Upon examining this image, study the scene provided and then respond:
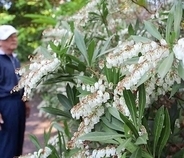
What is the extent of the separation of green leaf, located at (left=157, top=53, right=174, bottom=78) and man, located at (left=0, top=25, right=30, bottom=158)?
7.96 feet

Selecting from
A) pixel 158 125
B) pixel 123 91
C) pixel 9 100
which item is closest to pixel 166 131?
pixel 158 125

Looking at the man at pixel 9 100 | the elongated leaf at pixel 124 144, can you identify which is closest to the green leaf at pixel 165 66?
the elongated leaf at pixel 124 144

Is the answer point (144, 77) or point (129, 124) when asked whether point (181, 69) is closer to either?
point (144, 77)

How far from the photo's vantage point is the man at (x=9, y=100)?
12.7ft

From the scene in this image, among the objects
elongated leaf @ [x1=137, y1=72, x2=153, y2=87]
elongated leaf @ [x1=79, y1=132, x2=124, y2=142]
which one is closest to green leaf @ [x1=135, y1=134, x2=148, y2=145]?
elongated leaf @ [x1=79, y1=132, x2=124, y2=142]

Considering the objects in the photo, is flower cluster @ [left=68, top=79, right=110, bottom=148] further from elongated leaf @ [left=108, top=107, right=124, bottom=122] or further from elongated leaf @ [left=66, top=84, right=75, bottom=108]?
elongated leaf @ [left=66, top=84, right=75, bottom=108]

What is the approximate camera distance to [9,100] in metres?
3.92

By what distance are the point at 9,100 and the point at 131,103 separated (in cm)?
223

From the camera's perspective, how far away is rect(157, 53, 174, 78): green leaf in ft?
5.36

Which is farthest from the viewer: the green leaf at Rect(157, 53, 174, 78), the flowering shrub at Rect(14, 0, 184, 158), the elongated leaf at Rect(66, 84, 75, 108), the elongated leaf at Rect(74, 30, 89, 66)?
the elongated leaf at Rect(66, 84, 75, 108)

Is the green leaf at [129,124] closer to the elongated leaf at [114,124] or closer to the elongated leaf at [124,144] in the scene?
the elongated leaf at [124,144]

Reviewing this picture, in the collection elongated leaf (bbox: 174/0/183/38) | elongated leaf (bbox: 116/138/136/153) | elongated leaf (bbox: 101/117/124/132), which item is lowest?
elongated leaf (bbox: 116/138/136/153)

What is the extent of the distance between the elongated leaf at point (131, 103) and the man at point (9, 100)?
84.8 inches

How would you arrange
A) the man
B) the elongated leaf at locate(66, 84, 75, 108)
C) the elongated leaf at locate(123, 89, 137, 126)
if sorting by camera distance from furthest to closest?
the man < the elongated leaf at locate(66, 84, 75, 108) < the elongated leaf at locate(123, 89, 137, 126)
